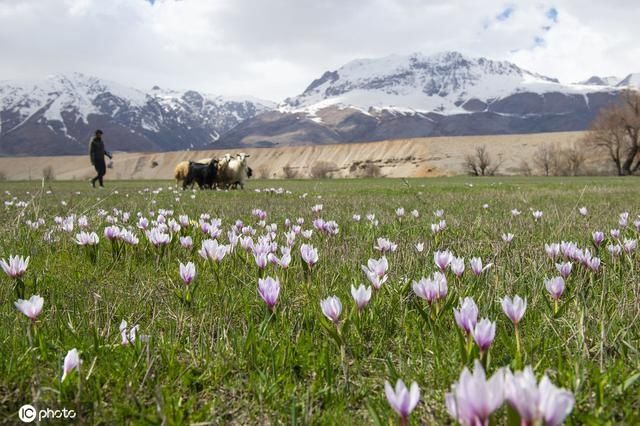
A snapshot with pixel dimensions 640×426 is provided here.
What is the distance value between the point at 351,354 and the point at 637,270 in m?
2.72

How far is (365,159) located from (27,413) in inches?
6361

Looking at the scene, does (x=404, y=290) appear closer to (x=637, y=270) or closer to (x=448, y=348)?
(x=448, y=348)

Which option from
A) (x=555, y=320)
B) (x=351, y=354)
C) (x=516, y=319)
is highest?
(x=516, y=319)

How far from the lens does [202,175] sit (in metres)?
24.9

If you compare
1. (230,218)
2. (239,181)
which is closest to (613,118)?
(239,181)

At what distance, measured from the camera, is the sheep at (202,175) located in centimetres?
2481

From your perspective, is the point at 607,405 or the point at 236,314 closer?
the point at 607,405

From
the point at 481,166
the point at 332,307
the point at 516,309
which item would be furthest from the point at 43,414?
the point at 481,166

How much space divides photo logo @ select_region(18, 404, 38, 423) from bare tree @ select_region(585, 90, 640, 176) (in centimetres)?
9183

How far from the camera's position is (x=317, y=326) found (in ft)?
8.13

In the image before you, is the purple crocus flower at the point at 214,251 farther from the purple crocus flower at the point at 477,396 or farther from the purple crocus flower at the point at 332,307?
the purple crocus flower at the point at 477,396

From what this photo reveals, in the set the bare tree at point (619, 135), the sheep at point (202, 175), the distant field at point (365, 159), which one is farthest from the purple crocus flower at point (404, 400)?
the distant field at point (365, 159)

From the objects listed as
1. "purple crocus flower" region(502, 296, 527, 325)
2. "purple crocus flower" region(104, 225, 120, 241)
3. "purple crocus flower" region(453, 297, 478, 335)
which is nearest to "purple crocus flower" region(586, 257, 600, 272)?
"purple crocus flower" region(502, 296, 527, 325)

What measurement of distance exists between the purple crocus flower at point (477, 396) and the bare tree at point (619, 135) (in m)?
91.5
